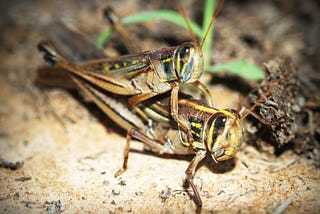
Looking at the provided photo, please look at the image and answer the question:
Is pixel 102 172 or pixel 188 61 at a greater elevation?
pixel 188 61

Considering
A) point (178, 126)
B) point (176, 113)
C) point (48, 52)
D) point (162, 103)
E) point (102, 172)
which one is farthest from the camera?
point (48, 52)

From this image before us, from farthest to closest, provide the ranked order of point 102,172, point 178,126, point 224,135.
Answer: point 102,172, point 178,126, point 224,135

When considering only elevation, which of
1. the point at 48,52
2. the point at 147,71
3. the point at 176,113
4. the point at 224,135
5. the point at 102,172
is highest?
the point at 48,52

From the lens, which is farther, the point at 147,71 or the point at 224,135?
the point at 147,71

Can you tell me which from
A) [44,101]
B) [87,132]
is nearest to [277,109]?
[87,132]

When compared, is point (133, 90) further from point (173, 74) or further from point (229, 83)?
point (229, 83)

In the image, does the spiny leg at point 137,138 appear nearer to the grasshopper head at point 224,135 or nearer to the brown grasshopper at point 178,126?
the brown grasshopper at point 178,126

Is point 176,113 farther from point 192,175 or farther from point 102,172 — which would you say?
point 102,172

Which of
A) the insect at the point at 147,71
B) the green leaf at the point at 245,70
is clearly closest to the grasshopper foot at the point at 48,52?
the insect at the point at 147,71

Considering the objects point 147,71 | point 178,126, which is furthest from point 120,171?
point 147,71
